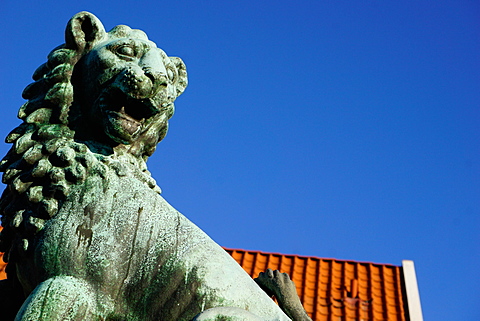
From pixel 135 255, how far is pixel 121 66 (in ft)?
2.78

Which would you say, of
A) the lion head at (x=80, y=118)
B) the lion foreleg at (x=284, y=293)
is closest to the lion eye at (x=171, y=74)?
the lion head at (x=80, y=118)

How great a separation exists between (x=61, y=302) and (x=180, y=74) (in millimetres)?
1391

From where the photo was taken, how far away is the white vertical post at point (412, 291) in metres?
9.17

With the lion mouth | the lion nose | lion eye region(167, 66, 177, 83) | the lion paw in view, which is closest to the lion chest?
the lion mouth

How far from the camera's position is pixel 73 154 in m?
2.53

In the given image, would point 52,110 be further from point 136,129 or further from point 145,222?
point 145,222

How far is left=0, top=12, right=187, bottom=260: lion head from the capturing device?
8.14 feet

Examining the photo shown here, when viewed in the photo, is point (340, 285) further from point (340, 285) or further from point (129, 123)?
point (129, 123)

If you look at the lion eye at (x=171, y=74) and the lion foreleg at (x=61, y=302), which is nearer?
the lion foreleg at (x=61, y=302)

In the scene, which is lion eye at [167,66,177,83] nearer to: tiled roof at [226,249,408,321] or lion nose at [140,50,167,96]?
lion nose at [140,50,167,96]

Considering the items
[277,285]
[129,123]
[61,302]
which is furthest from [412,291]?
[61,302]

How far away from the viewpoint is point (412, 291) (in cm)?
967

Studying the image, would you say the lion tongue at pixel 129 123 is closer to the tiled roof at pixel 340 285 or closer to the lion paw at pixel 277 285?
the lion paw at pixel 277 285

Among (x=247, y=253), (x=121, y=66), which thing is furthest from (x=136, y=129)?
(x=247, y=253)
